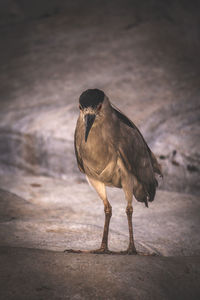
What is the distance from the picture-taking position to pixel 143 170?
3232 millimetres

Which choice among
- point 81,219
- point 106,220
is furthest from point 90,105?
point 81,219

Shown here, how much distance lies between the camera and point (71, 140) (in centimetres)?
612

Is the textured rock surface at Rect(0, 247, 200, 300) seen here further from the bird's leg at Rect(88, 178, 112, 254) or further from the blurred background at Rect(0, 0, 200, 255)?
the blurred background at Rect(0, 0, 200, 255)

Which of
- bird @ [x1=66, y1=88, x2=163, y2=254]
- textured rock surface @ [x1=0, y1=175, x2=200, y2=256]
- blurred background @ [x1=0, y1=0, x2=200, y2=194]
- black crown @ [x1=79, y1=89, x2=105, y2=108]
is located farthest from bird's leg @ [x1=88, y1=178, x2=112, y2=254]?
blurred background @ [x1=0, y1=0, x2=200, y2=194]

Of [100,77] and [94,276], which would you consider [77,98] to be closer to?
[100,77]

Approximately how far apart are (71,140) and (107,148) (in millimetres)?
3318

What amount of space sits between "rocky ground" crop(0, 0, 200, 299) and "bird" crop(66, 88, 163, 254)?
612mm

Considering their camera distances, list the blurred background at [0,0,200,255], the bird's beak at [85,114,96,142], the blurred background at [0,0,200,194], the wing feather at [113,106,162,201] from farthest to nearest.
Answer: the blurred background at [0,0,200,194]
the blurred background at [0,0,200,255]
the wing feather at [113,106,162,201]
the bird's beak at [85,114,96,142]

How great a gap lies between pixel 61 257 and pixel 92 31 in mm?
7888

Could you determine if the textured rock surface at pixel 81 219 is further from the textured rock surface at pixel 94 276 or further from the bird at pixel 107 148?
the textured rock surface at pixel 94 276

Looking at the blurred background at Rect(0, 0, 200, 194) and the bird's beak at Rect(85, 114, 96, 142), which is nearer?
the bird's beak at Rect(85, 114, 96, 142)

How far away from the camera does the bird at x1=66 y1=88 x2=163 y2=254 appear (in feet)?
8.87

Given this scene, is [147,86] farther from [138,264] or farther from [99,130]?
[138,264]

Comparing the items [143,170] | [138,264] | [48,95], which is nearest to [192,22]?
[48,95]
